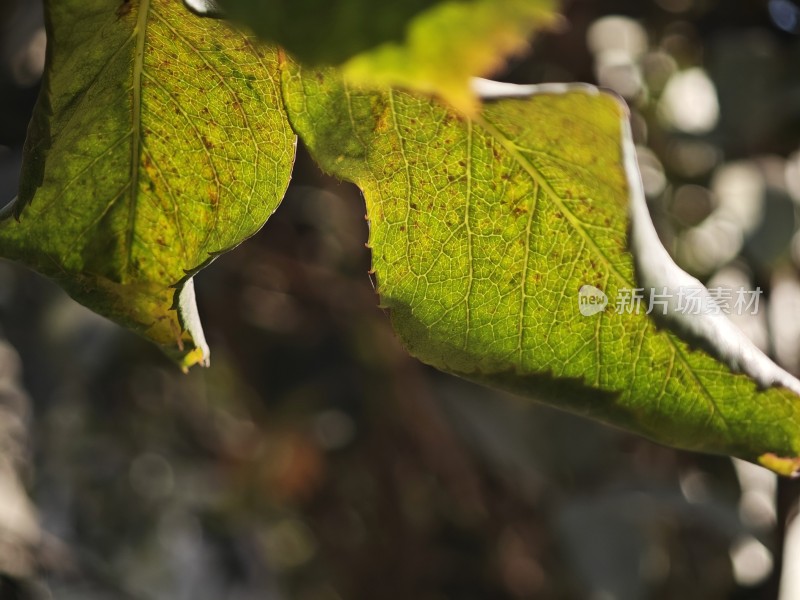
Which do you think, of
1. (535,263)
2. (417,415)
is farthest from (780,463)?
(417,415)

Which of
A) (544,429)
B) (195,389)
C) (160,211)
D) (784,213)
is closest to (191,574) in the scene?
(195,389)

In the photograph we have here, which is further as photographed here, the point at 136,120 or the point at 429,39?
the point at 136,120

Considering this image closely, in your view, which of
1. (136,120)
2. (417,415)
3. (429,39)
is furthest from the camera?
(417,415)

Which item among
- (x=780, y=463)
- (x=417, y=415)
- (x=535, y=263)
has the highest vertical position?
(x=535, y=263)

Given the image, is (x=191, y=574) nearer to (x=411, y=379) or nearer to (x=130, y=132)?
(x=411, y=379)

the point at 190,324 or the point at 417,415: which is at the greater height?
the point at 190,324

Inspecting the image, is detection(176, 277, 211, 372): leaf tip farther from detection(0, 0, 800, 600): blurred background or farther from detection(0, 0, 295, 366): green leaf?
detection(0, 0, 800, 600): blurred background

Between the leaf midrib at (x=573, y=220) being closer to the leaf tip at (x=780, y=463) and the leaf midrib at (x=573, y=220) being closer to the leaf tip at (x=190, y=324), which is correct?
the leaf tip at (x=780, y=463)

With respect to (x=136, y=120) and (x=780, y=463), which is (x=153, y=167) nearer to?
(x=136, y=120)
